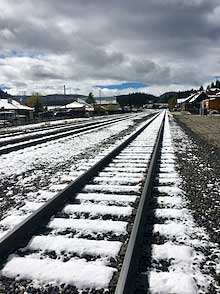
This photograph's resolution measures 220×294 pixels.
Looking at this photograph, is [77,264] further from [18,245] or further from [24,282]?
[18,245]

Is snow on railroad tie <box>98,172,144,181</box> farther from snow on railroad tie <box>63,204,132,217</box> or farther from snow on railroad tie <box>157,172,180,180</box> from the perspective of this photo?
snow on railroad tie <box>63,204,132,217</box>

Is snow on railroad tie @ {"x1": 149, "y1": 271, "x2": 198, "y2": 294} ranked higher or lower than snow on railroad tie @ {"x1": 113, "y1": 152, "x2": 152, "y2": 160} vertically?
lower

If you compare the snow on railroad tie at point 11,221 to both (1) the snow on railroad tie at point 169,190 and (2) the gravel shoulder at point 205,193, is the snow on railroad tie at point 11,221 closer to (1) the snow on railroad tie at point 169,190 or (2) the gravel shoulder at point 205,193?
(2) the gravel shoulder at point 205,193

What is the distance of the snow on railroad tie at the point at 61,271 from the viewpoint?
10.6 ft

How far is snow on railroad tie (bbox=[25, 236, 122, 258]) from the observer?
3.87m

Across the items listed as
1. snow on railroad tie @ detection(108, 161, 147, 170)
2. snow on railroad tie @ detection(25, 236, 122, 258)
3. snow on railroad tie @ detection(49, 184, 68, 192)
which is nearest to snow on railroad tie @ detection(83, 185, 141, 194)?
snow on railroad tie @ detection(49, 184, 68, 192)

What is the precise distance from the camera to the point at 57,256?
12.4 feet

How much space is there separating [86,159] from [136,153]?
7.50 feet

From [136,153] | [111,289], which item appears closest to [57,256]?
[111,289]

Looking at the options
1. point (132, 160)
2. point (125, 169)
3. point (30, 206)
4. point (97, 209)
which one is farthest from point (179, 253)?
point (132, 160)

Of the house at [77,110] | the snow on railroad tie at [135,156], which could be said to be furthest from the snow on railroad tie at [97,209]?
the house at [77,110]

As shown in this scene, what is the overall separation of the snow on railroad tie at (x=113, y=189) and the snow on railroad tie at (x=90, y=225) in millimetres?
1788

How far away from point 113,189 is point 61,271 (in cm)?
345

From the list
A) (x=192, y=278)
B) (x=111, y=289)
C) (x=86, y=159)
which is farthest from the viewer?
(x=86, y=159)
